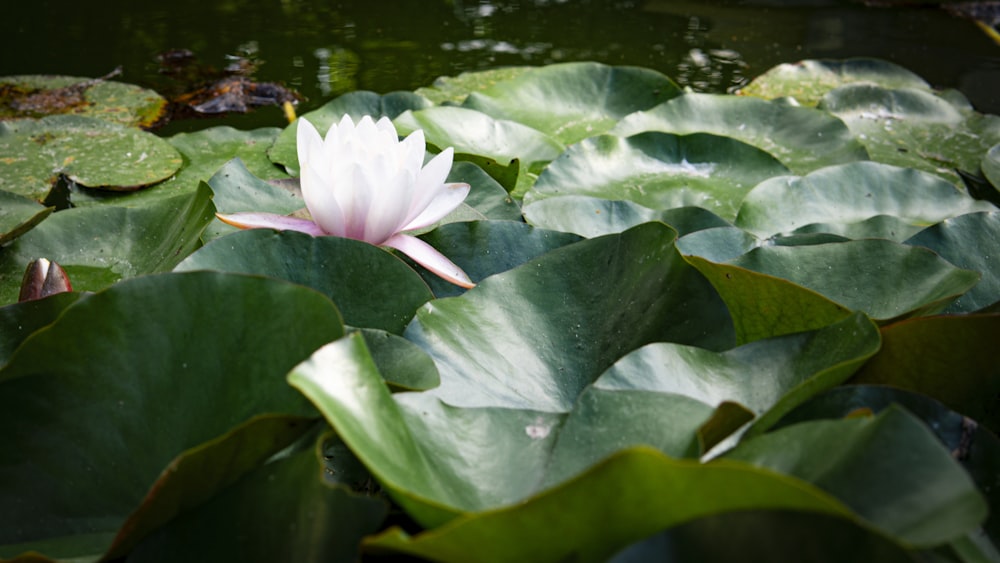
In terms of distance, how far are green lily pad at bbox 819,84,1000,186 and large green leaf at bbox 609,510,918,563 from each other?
1649 mm

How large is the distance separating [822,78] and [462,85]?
125cm

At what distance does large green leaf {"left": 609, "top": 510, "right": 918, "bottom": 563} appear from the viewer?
0.42m

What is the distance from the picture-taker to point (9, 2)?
3.41 m

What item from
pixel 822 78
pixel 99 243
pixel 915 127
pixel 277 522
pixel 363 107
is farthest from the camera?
pixel 822 78

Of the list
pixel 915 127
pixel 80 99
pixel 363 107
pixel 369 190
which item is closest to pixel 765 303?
pixel 369 190

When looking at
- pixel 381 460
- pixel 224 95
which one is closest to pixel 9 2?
pixel 224 95

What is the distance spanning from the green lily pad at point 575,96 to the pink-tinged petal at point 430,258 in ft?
3.30

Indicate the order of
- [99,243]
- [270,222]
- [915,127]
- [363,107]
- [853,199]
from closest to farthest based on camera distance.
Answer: [270,222] → [99,243] → [853,199] → [363,107] → [915,127]

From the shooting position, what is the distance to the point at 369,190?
3.00 feet

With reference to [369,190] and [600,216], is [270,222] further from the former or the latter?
[600,216]

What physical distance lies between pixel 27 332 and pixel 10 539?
290 mm

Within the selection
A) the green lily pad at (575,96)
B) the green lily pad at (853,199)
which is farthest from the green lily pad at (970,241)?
the green lily pad at (575,96)

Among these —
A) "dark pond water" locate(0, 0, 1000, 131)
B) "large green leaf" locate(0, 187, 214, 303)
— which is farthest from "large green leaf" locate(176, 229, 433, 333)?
"dark pond water" locate(0, 0, 1000, 131)

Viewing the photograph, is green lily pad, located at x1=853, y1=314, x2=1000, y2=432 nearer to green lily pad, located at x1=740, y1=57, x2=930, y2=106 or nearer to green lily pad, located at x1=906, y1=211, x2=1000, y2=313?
green lily pad, located at x1=906, y1=211, x2=1000, y2=313
